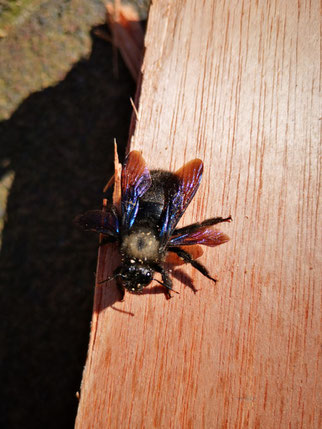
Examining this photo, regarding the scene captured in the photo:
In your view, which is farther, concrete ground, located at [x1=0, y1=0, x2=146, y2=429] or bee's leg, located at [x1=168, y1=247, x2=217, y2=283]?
concrete ground, located at [x1=0, y1=0, x2=146, y2=429]

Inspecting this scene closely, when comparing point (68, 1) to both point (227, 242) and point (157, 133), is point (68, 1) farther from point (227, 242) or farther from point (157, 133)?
point (227, 242)

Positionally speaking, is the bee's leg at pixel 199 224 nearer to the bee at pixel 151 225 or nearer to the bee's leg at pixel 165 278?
the bee at pixel 151 225

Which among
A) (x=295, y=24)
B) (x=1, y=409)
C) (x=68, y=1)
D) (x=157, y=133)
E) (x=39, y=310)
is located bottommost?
(x=1, y=409)

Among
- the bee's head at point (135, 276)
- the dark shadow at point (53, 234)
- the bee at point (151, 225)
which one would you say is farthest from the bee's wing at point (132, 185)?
the dark shadow at point (53, 234)

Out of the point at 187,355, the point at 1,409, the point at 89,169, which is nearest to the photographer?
the point at 187,355

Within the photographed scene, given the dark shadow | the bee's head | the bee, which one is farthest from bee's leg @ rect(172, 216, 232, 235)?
the dark shadow

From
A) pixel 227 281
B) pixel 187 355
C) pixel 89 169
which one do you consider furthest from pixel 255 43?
pixel 187 355

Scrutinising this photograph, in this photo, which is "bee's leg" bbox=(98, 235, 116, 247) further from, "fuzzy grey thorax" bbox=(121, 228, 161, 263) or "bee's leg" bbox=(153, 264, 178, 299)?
"bee's leg" bbox=(153, 264, 178, 299)
